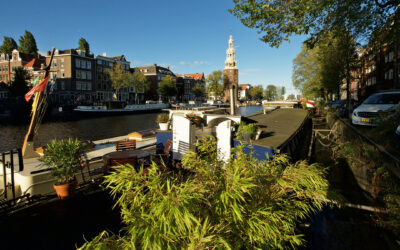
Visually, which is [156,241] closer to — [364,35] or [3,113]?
[364,35]

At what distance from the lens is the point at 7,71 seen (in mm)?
65500

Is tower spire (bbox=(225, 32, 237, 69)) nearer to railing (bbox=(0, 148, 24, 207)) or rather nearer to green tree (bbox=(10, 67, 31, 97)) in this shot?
green tree (bbox=(10, 67, 31, 97))

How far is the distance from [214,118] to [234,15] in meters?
5.27

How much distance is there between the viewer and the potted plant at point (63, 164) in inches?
214

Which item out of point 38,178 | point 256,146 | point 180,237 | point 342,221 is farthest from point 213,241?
point 342,221

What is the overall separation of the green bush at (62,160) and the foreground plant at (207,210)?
3.86m

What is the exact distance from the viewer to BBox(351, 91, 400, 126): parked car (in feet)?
42.0

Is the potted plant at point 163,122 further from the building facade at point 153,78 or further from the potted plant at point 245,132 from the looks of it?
the building facade at point 153,78

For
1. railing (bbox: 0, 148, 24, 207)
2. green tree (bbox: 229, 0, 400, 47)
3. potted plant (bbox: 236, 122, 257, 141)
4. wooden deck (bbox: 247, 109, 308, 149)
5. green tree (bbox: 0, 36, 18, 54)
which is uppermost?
green tree (bbox: 0, 36, 18, 54)

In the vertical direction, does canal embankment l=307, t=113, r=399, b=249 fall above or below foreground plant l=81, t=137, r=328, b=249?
below

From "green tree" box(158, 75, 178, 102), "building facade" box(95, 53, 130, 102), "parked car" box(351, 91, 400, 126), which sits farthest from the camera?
"green tree" box(158, 75, 178, 102)

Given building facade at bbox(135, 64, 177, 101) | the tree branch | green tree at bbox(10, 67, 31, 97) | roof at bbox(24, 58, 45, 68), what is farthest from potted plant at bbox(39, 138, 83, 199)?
building facade at bbox(135, 64, 177, 101)

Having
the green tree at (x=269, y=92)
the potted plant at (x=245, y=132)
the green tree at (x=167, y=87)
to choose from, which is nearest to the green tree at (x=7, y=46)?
the green tree at (x=167, y=87)

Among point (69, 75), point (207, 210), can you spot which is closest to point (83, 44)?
point (69, 75)
